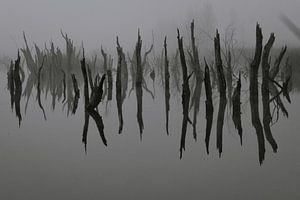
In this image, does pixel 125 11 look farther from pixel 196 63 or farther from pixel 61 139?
pixel 61 139

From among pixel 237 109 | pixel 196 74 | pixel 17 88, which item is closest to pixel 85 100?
pixel 17 88

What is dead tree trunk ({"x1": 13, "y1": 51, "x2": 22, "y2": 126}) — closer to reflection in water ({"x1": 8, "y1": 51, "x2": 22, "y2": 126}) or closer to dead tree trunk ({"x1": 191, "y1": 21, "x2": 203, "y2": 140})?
reflection in water ({"x1": 8, "y1": 51, "x2": 22, "y2": 126})

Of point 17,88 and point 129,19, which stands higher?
point 129,19

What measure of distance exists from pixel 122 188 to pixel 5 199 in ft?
1.31

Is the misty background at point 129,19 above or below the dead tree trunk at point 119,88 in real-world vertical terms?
above

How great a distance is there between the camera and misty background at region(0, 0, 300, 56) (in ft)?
4.25

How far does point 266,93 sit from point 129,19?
1.69 feet

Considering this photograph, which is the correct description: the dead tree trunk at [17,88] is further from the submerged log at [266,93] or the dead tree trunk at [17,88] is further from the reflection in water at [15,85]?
the submerged log at [266,93]

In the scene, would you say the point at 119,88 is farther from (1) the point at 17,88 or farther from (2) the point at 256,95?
(2) the point at 256,95

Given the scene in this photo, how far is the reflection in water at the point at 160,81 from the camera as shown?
129 cm

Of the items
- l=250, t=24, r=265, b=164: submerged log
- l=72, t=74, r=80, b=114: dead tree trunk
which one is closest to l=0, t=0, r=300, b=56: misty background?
l=250, t=24, r=265, b=164: submerged log

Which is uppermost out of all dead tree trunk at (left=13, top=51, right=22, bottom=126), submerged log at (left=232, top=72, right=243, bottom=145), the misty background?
the misty background

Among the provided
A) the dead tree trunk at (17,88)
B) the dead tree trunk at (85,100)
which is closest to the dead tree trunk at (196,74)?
the dead tree trunk at (85,100)

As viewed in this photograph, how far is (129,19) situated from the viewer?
1.33 m
